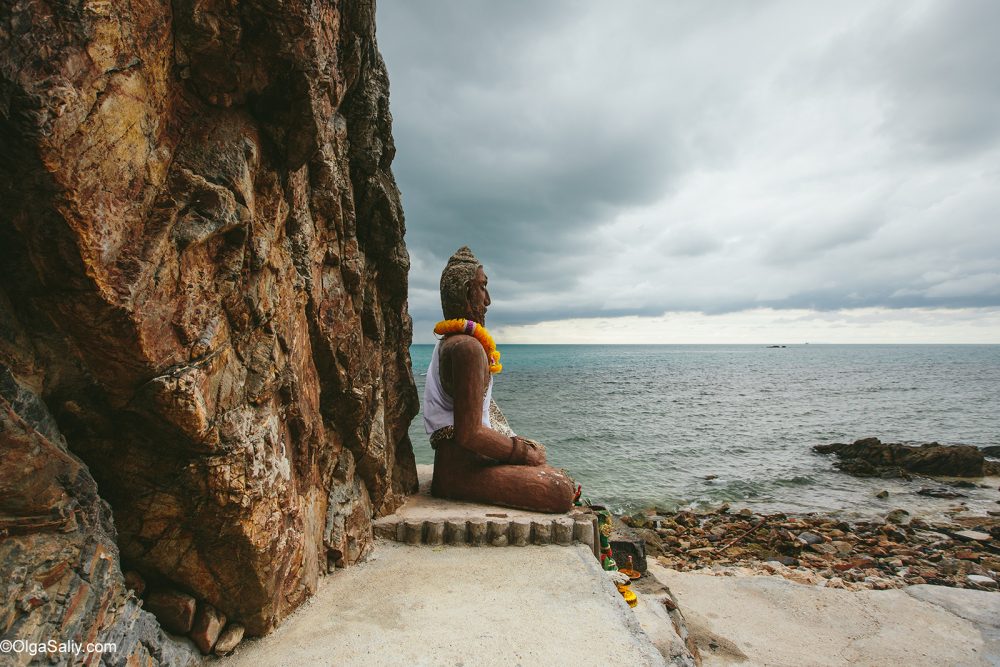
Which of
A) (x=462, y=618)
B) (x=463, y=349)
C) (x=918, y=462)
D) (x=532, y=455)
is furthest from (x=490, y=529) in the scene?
(x=918, y=462)

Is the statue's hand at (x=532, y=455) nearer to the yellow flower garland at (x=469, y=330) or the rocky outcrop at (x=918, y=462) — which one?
the yellow flower garland at (x=469, y=330)

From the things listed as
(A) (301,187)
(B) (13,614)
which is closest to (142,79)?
(A) (301,187)

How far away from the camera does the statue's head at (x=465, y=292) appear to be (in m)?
5.41

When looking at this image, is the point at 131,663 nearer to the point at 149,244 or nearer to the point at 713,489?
the point at 149,244

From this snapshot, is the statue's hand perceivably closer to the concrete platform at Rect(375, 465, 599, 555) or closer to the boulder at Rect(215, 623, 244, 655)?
the concrete platform at Rect(375, 465, 599, 555)

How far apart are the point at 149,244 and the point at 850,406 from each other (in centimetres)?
3527

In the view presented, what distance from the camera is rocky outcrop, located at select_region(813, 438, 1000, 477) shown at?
46.4ft

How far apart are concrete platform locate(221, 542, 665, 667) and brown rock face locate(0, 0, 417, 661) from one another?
244 millimetres

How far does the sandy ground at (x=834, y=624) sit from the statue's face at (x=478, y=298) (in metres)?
4.31

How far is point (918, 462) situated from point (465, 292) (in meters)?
16.7

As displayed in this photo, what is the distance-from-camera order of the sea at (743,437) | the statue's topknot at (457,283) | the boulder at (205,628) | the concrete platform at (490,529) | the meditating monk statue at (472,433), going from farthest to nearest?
the sea at (743,437) → the statue's topknot at (457,283) → the meditating monk statue at (472,433) → the concrete platform at (490,529) → the boulder at (205,628)

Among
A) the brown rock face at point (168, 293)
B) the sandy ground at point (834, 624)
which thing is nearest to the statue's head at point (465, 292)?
the brown rock face at point (168, 293)

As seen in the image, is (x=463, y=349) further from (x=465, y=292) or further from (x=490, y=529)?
(x=490, y=529)

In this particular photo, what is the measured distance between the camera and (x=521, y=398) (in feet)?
105
